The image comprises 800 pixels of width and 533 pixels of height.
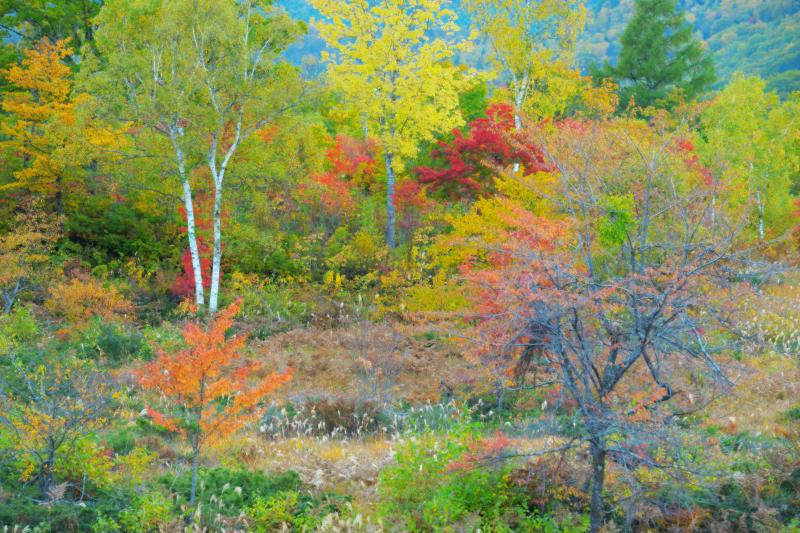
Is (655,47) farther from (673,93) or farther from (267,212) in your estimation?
(267,212)

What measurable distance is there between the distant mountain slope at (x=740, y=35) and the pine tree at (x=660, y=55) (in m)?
38.3

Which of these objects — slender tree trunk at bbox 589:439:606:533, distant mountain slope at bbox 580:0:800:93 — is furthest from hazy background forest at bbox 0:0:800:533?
distant mountain slope at bbox 580:0:800:93

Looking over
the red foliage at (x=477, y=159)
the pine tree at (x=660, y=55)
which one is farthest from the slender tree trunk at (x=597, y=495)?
the pine tree at (x=660, y=55)

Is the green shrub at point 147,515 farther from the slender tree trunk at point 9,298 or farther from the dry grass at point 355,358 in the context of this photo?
the slender tree trunk at point 9,298

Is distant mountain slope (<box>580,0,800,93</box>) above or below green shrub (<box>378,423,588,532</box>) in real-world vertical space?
above

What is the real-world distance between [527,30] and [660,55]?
59.4ft

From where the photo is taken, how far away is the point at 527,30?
23.1 m

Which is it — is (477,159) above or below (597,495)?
above

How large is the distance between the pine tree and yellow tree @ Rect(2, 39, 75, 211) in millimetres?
29195

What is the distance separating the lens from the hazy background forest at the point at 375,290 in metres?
6.30

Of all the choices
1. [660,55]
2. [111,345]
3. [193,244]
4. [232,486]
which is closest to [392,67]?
[193,244]

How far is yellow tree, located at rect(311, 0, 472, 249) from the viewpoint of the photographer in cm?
1950

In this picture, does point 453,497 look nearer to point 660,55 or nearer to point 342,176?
point 342,176

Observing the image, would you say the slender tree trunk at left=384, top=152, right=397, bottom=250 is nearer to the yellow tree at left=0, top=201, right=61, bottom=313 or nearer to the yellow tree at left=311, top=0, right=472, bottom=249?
the yellow tree at left=311, top=0, right=472, bottom=249
